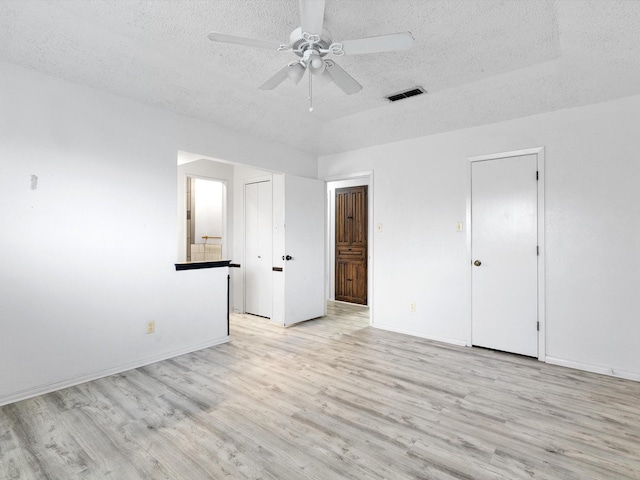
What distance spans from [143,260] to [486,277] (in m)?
3.63

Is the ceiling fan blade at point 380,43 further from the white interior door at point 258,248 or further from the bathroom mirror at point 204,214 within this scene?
the bathroom mirror at point 204,214

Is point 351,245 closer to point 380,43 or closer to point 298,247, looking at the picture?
point 298,247

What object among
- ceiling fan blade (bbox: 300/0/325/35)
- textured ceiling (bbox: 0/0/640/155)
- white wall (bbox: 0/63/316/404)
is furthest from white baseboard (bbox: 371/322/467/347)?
ceiling fan blade (bbox: 300/0/325/35)

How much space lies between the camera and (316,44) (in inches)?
82.7

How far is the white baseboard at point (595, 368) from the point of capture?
2.96m

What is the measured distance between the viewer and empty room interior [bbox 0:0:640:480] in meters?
2.07

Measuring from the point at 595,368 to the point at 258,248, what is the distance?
4.18 meters

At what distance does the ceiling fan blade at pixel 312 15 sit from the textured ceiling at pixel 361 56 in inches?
16.5

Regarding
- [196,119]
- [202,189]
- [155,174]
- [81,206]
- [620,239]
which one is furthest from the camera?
[202,189]

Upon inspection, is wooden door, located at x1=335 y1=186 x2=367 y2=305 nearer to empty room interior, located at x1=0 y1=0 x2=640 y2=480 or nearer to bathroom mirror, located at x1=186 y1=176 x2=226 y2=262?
empty room interior, located at x1=0 y1=0 x2=640 y2=480

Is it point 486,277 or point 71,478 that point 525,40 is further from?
point 71,478

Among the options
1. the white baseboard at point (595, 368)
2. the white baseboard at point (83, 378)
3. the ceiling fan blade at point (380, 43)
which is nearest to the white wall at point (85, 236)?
the white baseboard at point (83, 378)

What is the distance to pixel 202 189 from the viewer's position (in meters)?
6.54

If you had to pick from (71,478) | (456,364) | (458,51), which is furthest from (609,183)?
(71,478)
